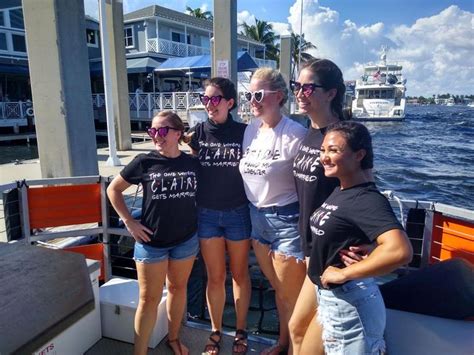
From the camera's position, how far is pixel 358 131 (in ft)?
5.50

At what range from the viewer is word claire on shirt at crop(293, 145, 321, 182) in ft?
6.53

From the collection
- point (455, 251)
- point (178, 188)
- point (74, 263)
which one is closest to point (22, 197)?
point (178, 188)

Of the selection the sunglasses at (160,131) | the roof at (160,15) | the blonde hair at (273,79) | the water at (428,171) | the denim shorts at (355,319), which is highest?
the roof at (160,15)

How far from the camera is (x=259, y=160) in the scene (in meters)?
2.28

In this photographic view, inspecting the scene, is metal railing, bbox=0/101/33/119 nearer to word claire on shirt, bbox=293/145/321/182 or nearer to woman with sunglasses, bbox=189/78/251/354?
woman with sunglasses, bbox=189/78/251/354

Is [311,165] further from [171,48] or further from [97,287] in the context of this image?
[171,48]

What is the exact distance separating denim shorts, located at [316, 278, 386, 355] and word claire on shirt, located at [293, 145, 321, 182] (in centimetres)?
60

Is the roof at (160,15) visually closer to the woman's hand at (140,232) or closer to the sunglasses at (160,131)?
the sunglasses at (160,131)

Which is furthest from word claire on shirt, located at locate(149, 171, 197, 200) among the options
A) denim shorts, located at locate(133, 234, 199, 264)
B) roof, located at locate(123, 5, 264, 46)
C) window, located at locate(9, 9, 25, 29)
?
roof, located at locate(123, 5, 264, 46)

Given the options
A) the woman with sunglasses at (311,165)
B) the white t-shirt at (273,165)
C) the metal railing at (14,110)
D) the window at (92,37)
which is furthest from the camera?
the window at (92,37)

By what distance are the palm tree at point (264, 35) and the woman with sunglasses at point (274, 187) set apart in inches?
1794

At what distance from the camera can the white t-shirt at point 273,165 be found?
2.24 m

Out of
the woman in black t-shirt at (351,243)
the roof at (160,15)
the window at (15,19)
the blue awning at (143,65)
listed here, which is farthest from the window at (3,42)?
the woman in black t-shirt at (351,243)

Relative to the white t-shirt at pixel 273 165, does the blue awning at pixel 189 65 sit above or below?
above
